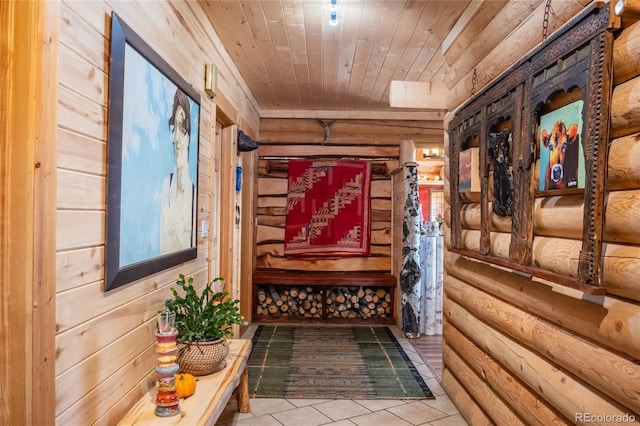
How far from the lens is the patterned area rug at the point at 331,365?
3.52 meters

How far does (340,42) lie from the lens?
3.66 m

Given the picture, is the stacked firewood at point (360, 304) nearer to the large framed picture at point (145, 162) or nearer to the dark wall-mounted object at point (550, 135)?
the dark wall-mounted object at point (550, 135)

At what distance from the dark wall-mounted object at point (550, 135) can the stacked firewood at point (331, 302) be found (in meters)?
3.14

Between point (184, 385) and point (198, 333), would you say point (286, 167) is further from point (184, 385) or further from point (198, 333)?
Answer: point (184, 385)

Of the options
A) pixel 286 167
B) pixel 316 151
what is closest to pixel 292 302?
pixel 286 167

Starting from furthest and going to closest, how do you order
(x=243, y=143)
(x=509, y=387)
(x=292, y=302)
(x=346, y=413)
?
(x=292, y=302) → (x=243, y=143) → (x=346, y=413) → (x=509, y=387)

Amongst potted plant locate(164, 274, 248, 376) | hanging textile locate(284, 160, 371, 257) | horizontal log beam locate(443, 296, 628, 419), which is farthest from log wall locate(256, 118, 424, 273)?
potted plant locate(164, 274, 248, 376)

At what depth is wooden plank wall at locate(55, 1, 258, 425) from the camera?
1.47 meters

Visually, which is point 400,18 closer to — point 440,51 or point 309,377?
point 440,51

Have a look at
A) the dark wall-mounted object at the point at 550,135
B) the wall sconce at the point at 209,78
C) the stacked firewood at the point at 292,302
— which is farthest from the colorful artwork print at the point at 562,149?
the stacked firewood at the point at 292,302

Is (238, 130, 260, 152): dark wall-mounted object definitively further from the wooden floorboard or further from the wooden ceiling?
the wooden floorboard

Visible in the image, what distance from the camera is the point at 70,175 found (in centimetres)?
150

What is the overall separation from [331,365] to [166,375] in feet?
7.99

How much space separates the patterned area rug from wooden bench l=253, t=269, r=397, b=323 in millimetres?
352
